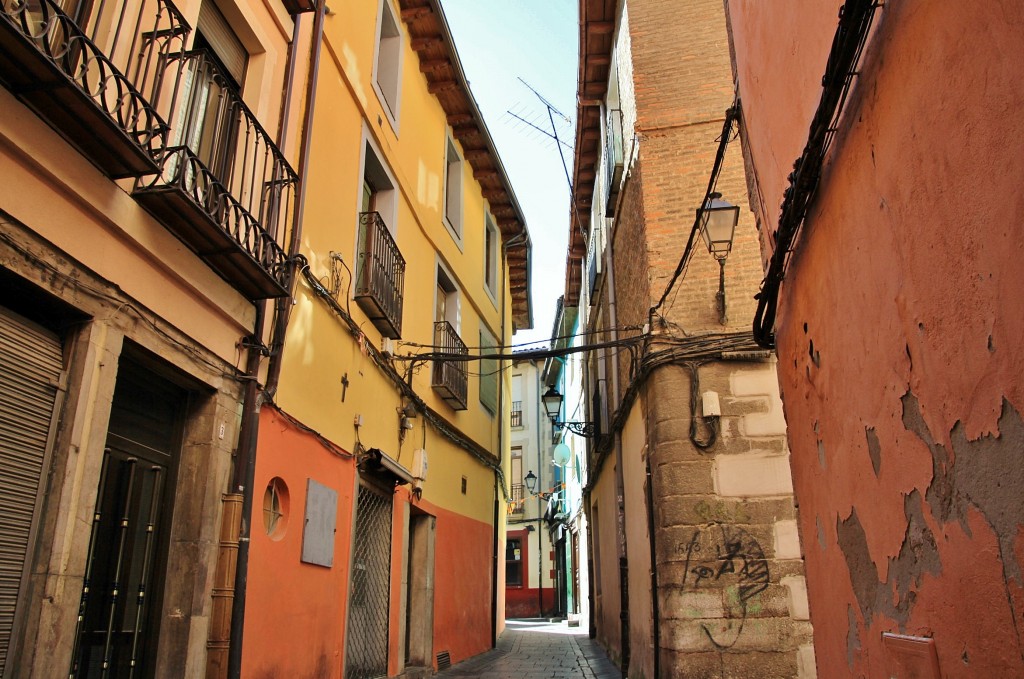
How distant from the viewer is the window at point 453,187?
11.7m

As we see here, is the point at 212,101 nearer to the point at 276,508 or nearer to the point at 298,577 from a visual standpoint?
the point at 276,508

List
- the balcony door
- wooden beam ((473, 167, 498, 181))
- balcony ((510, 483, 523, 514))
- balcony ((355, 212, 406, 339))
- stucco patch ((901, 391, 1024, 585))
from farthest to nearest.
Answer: balcony ((510, 483, 523, 514)) → wooden beam ((473, 167, 498, 181)) → balcony ((355, 212, 406, 339)) → the balcony door → stucco patch ((901, 391, 1024, 585))

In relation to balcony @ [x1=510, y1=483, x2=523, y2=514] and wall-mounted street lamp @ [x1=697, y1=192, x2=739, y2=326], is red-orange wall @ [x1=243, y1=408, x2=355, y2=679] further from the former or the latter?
balcony @ [x1=510, y1=483, x2=523, y2=514]

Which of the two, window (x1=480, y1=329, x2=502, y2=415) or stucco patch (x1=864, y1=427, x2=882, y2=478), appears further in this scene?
window (x1=480, y1=329, x2=502, y2=415)

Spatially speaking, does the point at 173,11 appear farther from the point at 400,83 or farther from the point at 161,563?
the point at 400,83

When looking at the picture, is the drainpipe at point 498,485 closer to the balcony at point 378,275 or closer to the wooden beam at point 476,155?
the wooden beam at point 476,155

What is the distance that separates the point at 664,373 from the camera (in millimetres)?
6949

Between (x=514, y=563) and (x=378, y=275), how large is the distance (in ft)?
76.1

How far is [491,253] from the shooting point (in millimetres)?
14688

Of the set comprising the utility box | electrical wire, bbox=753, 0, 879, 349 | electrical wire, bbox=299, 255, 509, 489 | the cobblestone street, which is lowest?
the cobblestone street

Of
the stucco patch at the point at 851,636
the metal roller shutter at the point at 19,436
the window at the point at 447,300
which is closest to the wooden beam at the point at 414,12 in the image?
the window at the point at 447,300

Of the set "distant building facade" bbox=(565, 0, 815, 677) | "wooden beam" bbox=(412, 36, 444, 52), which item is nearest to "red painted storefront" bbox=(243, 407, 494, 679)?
"distant building facade" bbox=(565, 0, 815, 677)

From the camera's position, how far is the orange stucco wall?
2.01 m

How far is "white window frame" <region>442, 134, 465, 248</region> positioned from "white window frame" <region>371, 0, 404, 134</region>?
7.09ft
